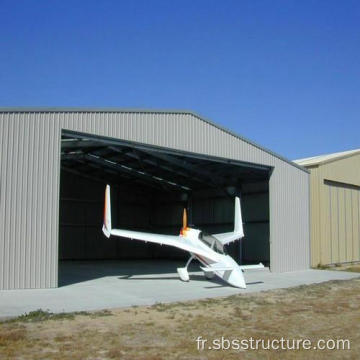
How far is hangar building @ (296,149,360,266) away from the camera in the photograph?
24703mm

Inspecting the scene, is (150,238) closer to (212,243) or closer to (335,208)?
(212,243)

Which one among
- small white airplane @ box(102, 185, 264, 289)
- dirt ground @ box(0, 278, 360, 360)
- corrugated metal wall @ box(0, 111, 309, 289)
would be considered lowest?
dirt ground @ box(0, 278, 360, 360)

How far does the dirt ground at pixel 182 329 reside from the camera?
745cm

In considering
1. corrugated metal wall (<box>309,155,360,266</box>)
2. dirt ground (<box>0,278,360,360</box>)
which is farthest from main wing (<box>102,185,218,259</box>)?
corrugated metal wall (<box>309,155,360,266</box>)

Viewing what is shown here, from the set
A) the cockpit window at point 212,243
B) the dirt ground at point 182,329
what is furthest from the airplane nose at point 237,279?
the dirt ground at point 182,329

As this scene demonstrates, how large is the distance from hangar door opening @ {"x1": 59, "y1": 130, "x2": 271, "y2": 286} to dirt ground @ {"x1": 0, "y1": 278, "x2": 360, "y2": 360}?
9304mm

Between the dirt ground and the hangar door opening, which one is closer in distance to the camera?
the dirt ground

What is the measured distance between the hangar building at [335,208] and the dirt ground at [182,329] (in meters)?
11.5

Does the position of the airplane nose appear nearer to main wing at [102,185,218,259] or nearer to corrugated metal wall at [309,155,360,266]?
main wing at [102,185,218,259]

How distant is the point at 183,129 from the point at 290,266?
28.4ft

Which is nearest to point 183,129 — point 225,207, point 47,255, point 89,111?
point 89,111

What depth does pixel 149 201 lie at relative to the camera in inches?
1385

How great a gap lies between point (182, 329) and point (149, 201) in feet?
85.4

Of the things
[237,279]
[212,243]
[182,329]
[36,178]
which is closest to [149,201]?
[212,243]
